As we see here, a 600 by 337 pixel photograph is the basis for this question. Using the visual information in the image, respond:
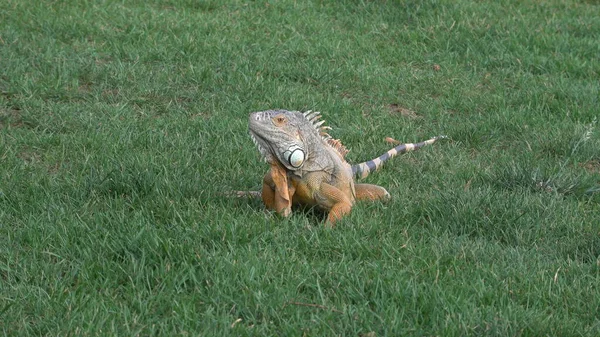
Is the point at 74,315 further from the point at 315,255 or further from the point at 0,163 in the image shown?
the point at 0,163

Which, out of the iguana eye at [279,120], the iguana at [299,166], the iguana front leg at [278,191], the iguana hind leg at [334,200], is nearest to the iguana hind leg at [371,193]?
the iguana at [299,166]

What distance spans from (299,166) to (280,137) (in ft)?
0.62

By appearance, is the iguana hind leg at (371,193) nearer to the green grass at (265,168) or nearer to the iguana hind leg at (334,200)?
the green grass at (265,168)

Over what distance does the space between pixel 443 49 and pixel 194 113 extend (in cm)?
286

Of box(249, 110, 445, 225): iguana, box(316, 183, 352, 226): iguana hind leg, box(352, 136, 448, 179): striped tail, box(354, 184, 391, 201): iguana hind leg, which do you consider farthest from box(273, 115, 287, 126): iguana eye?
box(352, 136, 448, 179): striped tail

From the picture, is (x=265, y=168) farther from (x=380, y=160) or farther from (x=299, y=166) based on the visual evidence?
(x=299, y=166)

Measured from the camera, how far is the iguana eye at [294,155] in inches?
205

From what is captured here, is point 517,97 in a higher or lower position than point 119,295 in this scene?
lower

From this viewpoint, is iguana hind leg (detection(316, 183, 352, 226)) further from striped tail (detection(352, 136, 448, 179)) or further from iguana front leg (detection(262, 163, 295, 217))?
striped tail (detection(352, 136, 448, 179))

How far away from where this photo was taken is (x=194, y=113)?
737cm

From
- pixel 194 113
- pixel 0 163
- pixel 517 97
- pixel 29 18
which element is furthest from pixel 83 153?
pixel 517 97

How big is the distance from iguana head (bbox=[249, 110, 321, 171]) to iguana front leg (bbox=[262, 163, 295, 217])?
0.18 feet

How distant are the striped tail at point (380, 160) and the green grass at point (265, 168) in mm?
71

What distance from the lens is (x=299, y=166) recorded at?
17.3ft
